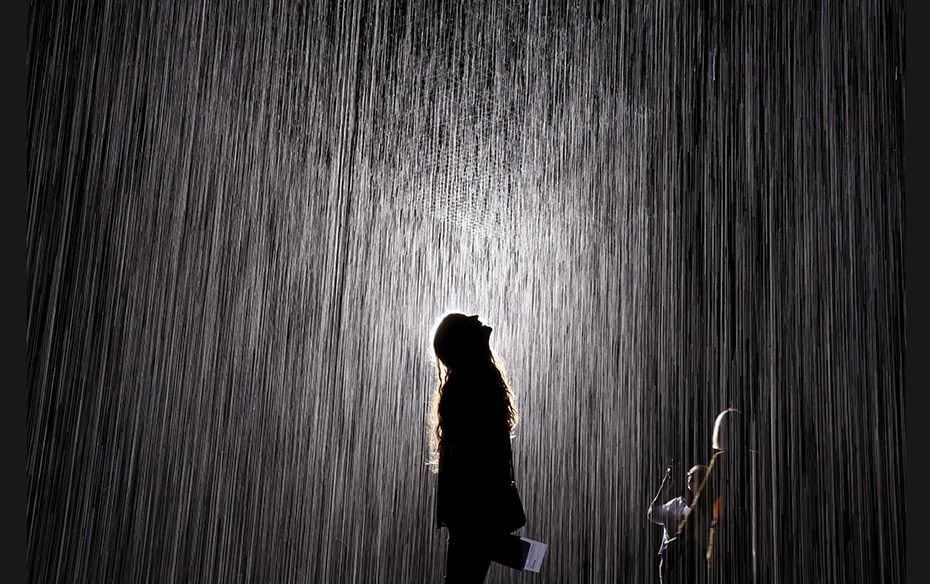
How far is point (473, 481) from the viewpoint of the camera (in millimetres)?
2445

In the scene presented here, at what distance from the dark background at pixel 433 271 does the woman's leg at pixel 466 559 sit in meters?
1.72

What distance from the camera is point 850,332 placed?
3.58m

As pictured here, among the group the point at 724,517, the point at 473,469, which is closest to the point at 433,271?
the point at 724,517

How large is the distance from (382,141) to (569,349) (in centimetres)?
150

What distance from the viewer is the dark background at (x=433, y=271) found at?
3.63 meters

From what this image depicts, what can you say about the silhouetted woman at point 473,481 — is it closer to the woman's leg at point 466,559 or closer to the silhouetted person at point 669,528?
the woman's leg at point 466,559

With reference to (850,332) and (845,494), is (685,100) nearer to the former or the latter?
(850,332)

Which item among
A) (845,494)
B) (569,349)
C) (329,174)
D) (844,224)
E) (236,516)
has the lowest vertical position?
(236,516)

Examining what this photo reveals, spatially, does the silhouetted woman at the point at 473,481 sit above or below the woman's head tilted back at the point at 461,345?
below

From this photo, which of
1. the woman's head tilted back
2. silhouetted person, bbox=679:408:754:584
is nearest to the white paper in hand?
the woman's head tilted back

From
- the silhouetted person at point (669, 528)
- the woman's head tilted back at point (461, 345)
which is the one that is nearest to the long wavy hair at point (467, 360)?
the woman's head tilted back at point (461, 345)

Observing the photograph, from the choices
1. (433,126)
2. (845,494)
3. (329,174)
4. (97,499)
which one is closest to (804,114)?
(845,494)

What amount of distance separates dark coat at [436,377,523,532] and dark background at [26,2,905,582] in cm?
170

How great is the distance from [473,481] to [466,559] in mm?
221
